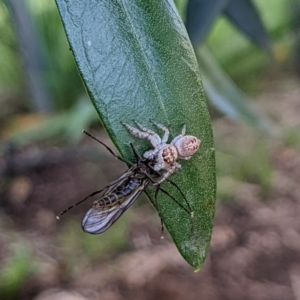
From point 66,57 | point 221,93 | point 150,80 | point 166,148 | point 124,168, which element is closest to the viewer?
point 150,80

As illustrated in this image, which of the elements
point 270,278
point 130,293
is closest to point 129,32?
point 130,293

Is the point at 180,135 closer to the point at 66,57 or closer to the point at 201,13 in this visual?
the point at 201,13

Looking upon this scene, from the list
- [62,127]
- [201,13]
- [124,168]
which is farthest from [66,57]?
[201,13]

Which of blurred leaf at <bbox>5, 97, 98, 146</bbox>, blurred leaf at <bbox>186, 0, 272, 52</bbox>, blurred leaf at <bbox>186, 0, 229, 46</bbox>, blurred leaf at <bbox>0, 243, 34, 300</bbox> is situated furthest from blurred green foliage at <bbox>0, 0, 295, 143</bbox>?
blurred leaf at <bbox>186, 0, 229, 46</bbox>

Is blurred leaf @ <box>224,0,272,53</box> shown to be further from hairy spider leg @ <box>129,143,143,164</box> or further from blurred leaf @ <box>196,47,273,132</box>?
hairy spider leg @ <box>129,143,143,164</box>

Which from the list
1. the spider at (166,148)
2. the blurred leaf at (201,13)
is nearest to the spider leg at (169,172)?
the spider at (166,148)

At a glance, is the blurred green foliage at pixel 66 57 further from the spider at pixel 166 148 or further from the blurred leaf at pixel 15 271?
the spider at pixel 166 148

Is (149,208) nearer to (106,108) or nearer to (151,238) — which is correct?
(151,238)

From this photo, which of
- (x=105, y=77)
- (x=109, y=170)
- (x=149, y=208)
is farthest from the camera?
(x=109, y=170)
